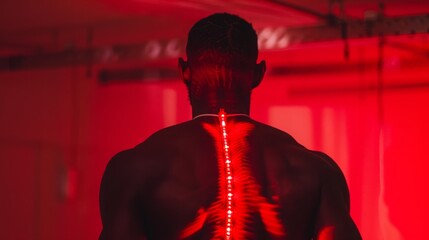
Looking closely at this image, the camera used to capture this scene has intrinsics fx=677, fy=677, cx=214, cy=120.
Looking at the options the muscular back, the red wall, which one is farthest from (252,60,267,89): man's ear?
the red wall

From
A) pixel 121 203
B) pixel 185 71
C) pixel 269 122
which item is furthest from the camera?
pixel 269 122

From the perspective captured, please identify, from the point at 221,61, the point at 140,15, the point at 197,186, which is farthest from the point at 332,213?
the point at 140,15

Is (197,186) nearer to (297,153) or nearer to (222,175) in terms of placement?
(222,175)

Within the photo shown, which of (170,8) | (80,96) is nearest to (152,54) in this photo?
(170,8)

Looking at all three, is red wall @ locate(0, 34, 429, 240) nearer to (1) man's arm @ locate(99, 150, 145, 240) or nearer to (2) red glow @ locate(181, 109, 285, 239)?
(2) red glow @ locate(181, 109, 285, 239)

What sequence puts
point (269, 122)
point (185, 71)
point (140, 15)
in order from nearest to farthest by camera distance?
1. point (185, 71)
2. point (140, 15)
3. point (269, 122)

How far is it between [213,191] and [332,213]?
241 millimetres

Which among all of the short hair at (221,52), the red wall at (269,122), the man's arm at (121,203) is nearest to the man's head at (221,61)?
the short hair at (221,52)

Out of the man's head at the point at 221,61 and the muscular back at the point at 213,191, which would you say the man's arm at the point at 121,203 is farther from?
the man's head at the point at 221,61

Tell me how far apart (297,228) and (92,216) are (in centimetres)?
578

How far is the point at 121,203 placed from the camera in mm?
1314

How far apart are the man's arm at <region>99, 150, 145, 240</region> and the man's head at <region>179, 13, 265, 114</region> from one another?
212 millimetres

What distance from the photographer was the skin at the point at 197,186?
132cm

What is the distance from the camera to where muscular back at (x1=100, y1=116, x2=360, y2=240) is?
4.32 ft
